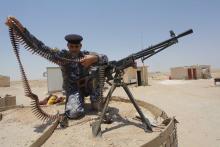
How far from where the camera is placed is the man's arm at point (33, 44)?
414 cm

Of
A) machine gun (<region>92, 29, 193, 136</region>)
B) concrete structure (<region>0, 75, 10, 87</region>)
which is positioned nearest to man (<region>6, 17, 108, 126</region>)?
machine gun (<region>92, 29, 193, 136</region>)

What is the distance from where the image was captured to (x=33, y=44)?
4.41 m

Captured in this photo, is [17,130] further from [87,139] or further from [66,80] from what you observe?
[87,139]

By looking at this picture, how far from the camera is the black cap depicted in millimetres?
5180

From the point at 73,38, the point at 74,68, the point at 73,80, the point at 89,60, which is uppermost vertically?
the point at 73,38

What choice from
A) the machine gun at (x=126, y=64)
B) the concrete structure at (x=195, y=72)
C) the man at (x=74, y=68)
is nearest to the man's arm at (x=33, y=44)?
the man at (x=74, y=68)

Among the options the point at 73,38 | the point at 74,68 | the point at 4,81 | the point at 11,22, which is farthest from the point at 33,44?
the point at 4,81

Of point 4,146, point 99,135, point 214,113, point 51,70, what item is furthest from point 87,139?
A: point 51,70

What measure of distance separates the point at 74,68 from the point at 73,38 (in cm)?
56

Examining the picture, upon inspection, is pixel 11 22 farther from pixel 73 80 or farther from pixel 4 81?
pixel 4 81

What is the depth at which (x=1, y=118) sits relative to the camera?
6148 millimetres

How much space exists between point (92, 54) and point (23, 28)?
1.39 meters

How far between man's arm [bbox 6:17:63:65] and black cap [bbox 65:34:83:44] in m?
0.36

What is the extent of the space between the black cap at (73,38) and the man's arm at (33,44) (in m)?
0.36
